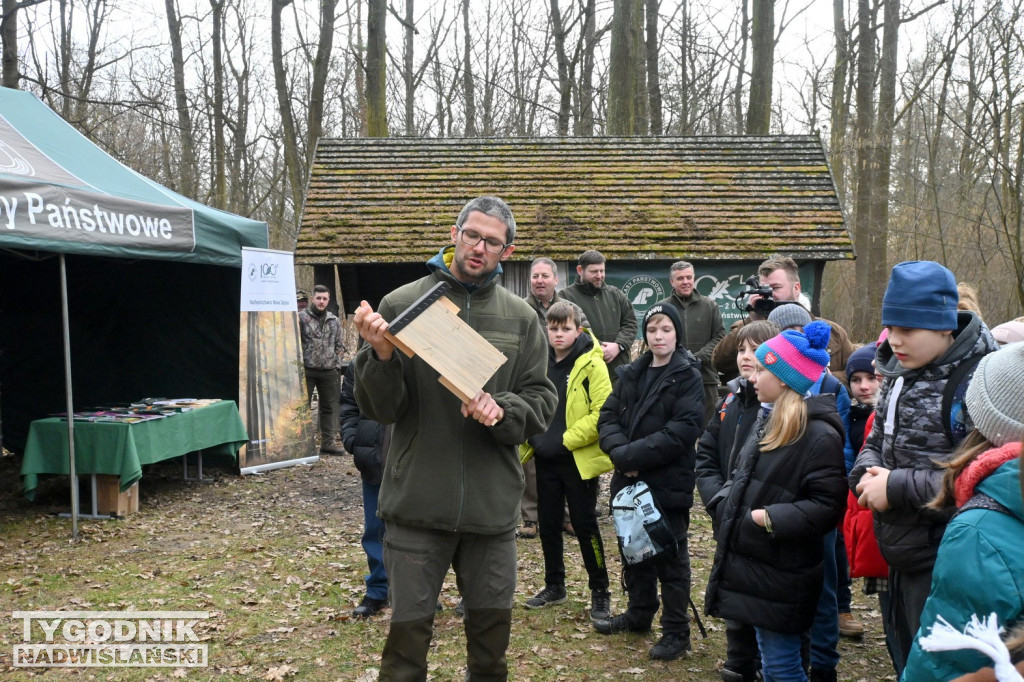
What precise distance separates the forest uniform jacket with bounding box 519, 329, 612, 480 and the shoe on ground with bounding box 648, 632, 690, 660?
982mm

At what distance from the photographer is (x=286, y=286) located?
9.71 m

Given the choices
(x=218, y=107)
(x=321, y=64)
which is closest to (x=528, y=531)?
(x=321, y=64)

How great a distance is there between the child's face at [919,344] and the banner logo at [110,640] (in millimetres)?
3809

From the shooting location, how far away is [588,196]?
12688 mm

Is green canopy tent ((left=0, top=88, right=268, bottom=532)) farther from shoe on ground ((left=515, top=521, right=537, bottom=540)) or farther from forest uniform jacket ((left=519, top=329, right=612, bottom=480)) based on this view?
forest uniform jacket ((left=519, top=329, right=612, bottom=480))

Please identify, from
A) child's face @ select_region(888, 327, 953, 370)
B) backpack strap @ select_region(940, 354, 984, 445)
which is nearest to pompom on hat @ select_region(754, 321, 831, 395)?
child's face @ select_region(888, 327, 953, 370)

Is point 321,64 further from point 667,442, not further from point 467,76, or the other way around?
point 667,442

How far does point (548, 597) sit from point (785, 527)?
232 cm

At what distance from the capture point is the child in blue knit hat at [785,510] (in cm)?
341

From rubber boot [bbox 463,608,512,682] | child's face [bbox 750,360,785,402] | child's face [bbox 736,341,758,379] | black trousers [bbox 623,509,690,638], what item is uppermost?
child's face [bbox 736,341,758,379]

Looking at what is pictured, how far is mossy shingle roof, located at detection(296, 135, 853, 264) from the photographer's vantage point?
1170cm

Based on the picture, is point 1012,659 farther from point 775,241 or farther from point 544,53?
point 544,53

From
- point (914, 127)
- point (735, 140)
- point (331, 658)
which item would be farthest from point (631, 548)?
point (914, 127)

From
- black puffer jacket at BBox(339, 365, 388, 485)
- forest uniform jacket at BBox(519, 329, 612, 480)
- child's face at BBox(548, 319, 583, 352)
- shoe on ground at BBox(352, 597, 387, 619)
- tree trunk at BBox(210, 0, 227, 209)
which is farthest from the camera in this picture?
tree trunk at BBox(210, 0, 227, 209)
